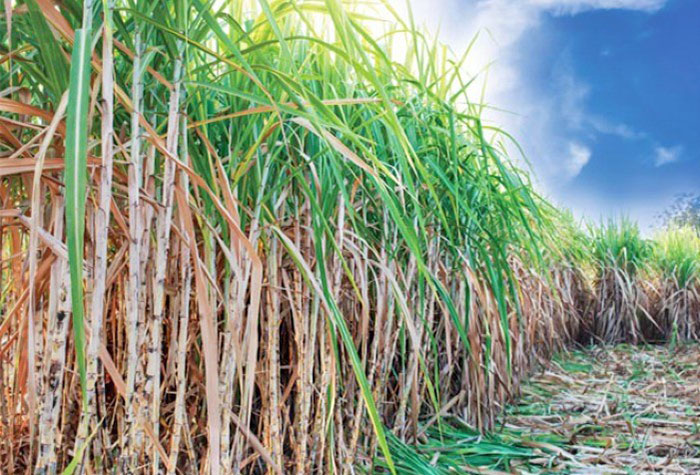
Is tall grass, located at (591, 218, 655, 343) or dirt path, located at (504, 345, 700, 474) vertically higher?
tall grass, located at (591, 218, 655, 343)

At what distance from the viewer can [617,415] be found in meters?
1.91

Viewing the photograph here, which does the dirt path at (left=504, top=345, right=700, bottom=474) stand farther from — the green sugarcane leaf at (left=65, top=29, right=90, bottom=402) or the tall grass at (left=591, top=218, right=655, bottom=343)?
the green sugarcane leaf at (left=65, top=29, right=90, bottom=402)

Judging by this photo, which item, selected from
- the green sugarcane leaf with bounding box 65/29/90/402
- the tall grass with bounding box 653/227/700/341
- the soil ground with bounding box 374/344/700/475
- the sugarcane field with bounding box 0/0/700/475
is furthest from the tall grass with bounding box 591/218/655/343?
the green sugarcane leaf with bounding box 65/29/90/402

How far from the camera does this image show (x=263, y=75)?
0.88m

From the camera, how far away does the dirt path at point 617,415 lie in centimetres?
150

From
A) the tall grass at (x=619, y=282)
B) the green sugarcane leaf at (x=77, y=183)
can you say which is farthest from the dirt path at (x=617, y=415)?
the green sugarcane leaf at (x=77, y=183)

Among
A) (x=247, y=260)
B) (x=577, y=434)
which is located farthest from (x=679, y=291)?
(x=247, y=260)

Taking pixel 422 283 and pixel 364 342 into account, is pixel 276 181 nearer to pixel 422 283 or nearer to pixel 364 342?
pixel 364 342

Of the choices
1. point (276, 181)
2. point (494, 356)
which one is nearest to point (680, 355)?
point (494, 356)

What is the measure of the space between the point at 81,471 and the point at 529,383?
7.01ft

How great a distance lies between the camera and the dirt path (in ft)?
4.92

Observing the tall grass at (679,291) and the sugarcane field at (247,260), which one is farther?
the tall grass at (679,291)

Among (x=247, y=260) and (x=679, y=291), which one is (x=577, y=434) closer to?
(x=247, y=260)

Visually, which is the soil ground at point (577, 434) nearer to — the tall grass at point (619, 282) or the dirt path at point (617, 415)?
the dirt path at point (617, 415)
